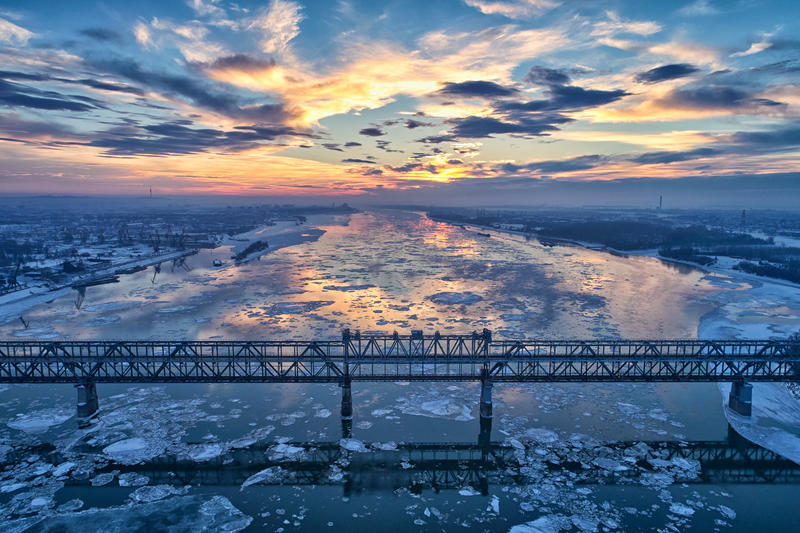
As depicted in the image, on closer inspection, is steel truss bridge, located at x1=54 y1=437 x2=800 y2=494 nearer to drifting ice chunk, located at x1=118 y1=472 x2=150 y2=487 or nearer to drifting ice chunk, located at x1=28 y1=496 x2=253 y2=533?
drifting ice chunk, located at x1=118 y1=472 x2=150 y2=487

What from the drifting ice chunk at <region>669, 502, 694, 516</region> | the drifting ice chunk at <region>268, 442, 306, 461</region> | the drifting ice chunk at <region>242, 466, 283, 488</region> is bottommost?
the drifting ice chunk at <region>242, 466, 283, 488</region>

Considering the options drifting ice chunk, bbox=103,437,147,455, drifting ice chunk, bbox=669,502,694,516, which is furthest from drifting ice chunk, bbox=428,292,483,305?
drifting ice chunk, bbox=103,437,147,455

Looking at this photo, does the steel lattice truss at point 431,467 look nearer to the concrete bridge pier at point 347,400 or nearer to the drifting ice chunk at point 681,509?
the drifting ice chunk at point 681,509

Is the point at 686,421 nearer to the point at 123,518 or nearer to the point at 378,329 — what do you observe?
the point at 378,329

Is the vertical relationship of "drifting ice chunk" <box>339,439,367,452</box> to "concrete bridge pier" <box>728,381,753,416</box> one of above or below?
below

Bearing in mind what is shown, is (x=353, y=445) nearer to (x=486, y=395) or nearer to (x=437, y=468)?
(x=437, y=468)

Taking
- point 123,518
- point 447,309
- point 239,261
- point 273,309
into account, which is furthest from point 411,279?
point 123,518
